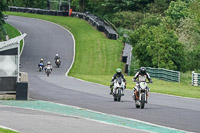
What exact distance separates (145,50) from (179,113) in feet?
116

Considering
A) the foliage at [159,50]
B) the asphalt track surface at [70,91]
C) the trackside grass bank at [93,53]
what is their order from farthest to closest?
the foliage at [159,50]
the trackside grass bank at [93,53]
the asphalt track surface at [70,91]

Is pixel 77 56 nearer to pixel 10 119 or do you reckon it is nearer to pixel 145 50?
pixel 145 50

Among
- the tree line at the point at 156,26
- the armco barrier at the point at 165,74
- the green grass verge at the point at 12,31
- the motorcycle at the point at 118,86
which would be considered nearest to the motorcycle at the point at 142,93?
the motorcycle at the point at 118,86

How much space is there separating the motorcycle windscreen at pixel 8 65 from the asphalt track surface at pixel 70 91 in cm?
189

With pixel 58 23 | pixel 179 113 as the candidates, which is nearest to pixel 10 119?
pixel 179 113

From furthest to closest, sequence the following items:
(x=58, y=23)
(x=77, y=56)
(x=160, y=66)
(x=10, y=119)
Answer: (x=58, y=23)
(x=77, y=56)
(x=160, y=66)
(x=10, y=119)

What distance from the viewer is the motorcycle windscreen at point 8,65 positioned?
68.0ft

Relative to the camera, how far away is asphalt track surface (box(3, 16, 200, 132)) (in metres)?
17.4

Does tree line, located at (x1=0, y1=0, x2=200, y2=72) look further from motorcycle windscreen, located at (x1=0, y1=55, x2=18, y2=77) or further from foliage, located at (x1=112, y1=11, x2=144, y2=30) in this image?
motorcycle windscreen, located at (x1=0, y1=55, x2=18, y2=77)

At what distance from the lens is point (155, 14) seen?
8056 cm

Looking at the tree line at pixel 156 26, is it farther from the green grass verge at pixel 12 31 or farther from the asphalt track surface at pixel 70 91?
the asphalt track surface at pixel 70 91

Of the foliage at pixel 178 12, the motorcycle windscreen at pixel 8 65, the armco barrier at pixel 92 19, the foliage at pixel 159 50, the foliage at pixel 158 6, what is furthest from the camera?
the foliage at pixel 158 6

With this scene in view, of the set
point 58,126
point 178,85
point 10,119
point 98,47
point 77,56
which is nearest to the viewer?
point 58,126

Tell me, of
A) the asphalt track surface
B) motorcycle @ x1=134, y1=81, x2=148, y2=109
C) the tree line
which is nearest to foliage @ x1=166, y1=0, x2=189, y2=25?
the tree line
